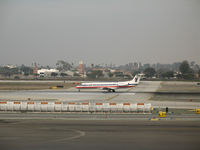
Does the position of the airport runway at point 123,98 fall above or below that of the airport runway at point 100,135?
above

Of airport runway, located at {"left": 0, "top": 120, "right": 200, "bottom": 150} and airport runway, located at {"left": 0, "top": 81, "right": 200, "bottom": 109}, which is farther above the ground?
airport runway, located at {"left": 0, "top": 81, "right": 200, "bottom": 109}

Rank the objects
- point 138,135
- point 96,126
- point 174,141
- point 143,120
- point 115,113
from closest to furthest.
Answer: point 174,141 → point 138,135 → point 96,126 → point 143,120 → point 115,113

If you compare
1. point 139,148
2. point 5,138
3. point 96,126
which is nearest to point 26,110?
point 96,126

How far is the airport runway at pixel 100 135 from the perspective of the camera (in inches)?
843

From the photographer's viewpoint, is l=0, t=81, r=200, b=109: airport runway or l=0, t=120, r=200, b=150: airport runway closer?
l=0, t=120, r=200, b=150: airport runway

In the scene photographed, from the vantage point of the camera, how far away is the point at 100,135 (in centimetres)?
2495

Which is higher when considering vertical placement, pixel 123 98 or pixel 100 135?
pixel 123 98

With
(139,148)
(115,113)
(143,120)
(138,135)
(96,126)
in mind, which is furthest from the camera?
(115,113)

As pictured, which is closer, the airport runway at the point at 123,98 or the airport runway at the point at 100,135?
the airport runway at the point at 100,135

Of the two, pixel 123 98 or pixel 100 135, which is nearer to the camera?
pixel 100 135

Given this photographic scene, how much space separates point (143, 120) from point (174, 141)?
1137cm

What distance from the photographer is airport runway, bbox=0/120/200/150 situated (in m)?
21.4

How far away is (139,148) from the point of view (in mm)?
20812

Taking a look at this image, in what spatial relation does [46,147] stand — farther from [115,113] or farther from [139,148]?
[115,113]
